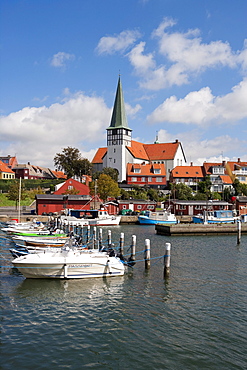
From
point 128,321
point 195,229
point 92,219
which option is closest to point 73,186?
point 92,219

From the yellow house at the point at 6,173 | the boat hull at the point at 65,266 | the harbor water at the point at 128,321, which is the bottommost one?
the harbor water at the point at 128,321

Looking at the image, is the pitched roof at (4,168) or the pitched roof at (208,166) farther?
the pitched roof at (4,168)

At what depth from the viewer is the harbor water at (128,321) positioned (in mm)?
12828

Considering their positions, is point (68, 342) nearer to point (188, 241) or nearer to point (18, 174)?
point (188, 241)

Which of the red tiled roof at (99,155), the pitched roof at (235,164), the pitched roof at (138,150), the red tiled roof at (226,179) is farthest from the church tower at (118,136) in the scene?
the pitched roof at (235,164)

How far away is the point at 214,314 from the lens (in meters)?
17.3

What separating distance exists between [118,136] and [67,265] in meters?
105

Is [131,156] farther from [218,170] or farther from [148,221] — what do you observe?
[148,221]

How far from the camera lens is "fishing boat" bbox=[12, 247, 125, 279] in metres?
22.4

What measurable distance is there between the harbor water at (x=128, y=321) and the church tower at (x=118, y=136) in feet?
320

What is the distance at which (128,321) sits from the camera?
16344 millimetres

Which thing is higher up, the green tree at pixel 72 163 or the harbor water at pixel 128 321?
the green tree at pixel 72 163

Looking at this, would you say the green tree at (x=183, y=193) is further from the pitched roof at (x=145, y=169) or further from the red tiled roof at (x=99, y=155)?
the red tiled roof at (x=99, y=155)

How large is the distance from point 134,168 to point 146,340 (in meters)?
105
